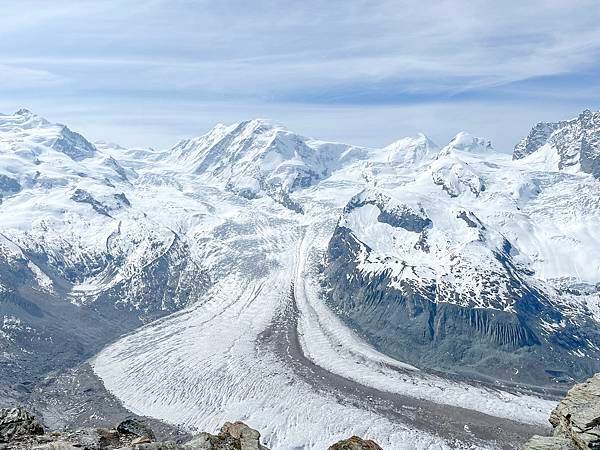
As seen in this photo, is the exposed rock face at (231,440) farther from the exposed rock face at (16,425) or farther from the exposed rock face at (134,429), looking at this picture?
the exposed rock face at (16,425)

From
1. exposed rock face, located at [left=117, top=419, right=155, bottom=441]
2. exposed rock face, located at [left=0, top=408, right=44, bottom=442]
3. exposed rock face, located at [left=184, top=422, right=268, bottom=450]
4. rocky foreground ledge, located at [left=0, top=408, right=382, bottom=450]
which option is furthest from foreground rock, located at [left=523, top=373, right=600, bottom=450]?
exposed rock face, located at [left=0, top=408, right=44, bottom=442]

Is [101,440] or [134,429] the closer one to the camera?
[101,440]

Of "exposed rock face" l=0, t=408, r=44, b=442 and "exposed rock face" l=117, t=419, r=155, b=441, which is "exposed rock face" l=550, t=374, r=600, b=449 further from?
"exposed rock face" l=0, t=408, r=44, b=442

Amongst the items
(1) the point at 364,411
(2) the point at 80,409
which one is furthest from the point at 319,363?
(2) the point at 80,409

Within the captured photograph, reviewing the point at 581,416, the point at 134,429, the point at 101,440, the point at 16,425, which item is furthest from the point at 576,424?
the point at 16,425

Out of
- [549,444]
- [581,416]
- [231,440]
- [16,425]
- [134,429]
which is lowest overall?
[134,429]

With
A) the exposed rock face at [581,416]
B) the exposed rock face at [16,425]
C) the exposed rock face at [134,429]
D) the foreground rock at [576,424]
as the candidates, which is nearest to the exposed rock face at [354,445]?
the foreground rock at [576,424]

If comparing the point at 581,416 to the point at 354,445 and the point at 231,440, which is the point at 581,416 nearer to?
the point at 354,445
